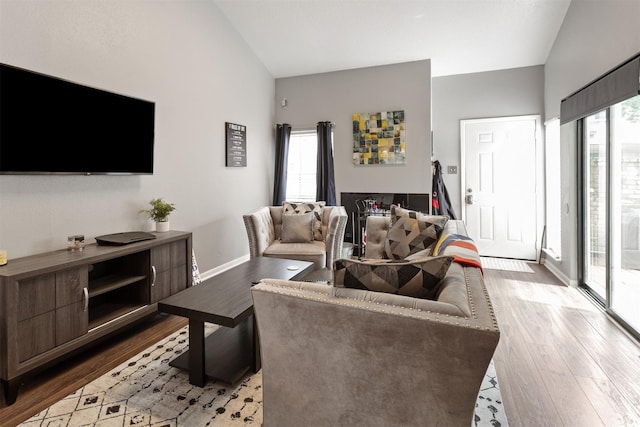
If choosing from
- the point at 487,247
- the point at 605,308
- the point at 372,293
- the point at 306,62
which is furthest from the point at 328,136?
the point at 372,293

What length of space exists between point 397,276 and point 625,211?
2.62 m

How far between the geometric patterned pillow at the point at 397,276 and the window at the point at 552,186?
4.00 metres

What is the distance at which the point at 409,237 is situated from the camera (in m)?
2.82

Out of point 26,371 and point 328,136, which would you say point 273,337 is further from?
point 328,136

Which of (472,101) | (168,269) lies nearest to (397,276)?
(168,269)

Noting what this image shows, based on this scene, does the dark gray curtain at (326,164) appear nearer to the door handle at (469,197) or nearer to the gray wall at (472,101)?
the gray wall at (472,101)

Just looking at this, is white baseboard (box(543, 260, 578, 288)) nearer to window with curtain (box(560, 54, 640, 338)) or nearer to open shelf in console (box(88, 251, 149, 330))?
window with curtain (box(560, 54, 640, 338))

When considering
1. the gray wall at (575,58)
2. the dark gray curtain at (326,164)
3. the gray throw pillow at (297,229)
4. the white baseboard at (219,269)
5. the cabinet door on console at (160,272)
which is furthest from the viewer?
the dark gray curtain at (326,164)

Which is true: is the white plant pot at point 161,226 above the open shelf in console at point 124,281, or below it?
above

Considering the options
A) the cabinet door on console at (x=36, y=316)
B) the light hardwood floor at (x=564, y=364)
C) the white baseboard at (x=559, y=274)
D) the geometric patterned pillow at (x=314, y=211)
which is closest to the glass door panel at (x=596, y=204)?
the white baseboard at (x=559, y=274)

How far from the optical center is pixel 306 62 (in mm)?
4906

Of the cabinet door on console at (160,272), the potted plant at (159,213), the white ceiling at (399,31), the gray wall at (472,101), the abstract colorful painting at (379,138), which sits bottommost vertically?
the cabinet door on console at (160,272)

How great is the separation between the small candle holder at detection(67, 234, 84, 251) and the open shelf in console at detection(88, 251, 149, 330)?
0.23m

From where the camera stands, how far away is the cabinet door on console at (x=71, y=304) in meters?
2.05
